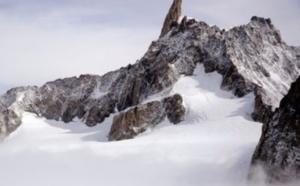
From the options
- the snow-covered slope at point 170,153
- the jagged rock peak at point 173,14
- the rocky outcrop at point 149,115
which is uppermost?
the jagged rock peak at point 173,14

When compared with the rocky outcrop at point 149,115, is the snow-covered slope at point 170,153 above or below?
below

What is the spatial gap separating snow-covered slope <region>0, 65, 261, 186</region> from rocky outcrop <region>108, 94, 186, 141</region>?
1.65m

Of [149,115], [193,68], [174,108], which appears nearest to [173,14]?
[193,68]

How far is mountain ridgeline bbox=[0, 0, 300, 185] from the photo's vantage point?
90.0 m

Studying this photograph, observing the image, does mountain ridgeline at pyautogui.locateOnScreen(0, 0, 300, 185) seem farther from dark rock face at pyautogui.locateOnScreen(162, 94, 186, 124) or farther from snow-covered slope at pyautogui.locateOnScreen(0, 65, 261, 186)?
snow-covered slope at pyautogui.locateOnScreen(0, 65, 261, 186)

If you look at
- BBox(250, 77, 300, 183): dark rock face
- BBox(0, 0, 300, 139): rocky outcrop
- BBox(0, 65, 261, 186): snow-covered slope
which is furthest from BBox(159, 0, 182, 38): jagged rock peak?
BBox(250, 77, 300, 183): dark rock face

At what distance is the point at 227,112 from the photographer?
8469 centimetres

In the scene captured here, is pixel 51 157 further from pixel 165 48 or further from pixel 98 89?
pixel 98 89

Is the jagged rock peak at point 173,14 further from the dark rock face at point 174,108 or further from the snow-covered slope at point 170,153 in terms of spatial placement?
the dark rock face at point 174,108

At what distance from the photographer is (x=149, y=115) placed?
89.4 m

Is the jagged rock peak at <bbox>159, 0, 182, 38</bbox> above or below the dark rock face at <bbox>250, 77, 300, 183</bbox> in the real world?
above

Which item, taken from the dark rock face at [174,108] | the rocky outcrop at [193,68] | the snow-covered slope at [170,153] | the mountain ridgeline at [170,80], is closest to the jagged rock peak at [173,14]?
the mountain ridgeline at [170,80]

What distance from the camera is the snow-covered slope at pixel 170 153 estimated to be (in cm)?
5338

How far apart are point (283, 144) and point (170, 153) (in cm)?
2095
